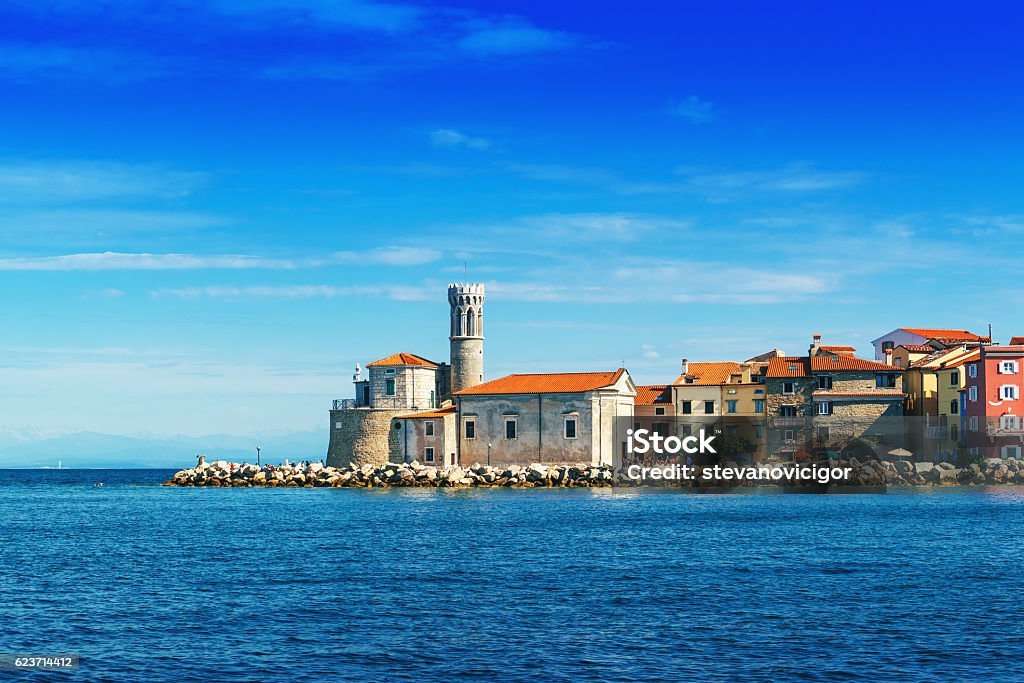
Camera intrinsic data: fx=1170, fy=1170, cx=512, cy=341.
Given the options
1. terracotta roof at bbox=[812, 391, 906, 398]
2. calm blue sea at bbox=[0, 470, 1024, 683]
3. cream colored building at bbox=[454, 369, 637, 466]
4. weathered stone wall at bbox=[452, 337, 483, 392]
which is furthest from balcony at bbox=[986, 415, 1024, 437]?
weathered stone wall at bbox=[452, 337, 483, 392]

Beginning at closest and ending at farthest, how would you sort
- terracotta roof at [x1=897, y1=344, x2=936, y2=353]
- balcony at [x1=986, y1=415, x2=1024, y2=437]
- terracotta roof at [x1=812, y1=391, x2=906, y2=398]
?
balcony at [x1=986, y1=415, x2=1024, y2=437]
terracotta roof at [x1=812, y1=391, x2=906, y2=398]
terracotta roof at [x1=897, y1=344, x2=936, y2=353]

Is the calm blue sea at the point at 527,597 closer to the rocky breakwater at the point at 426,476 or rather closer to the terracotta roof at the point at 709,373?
the rocky breakwater at the point at 426,476

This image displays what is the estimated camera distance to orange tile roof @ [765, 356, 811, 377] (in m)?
80.2

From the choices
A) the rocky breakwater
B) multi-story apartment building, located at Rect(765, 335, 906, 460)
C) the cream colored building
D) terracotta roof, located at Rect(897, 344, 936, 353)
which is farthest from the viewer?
terracotta roof, located at Rect(897, 344, 936, 353)

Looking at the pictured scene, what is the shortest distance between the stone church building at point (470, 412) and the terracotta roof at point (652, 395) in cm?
294

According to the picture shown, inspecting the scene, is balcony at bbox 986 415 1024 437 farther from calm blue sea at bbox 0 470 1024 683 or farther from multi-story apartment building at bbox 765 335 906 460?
calm blue sea at bbox 0 470 1024 683

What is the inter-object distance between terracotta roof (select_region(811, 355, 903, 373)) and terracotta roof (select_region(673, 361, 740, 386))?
6042 mm

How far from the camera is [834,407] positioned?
3091 inches

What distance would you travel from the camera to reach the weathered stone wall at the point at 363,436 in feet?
269

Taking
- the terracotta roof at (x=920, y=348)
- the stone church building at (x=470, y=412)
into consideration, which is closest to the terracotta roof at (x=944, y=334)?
the terracotta roof at (x=920, y=348)

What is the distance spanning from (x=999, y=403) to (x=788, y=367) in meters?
14.2

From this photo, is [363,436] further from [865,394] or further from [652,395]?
[865,394]

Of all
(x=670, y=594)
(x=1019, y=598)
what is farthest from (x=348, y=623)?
(x=1019, y=598)

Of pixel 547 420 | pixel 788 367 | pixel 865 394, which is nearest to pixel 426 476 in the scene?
pixel 547 420
